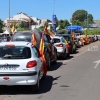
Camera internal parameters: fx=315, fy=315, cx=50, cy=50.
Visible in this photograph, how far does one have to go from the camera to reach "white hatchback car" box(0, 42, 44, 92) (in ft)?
28.7

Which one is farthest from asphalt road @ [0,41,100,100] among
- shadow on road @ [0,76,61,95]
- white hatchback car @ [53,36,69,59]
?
white hatchback car @ [53,36,69,59]

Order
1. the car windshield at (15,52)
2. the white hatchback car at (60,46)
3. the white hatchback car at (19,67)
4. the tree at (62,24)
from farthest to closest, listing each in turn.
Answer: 1. the tree at (62,24)
2. the white hatchback car at (60,46)
3. the car windshield at (15,52)
4. the white hatchback car at (19,67)

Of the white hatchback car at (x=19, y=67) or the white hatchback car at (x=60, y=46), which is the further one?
the white hatchback car at (x=60, y=46)

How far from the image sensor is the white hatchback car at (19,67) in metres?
8.74

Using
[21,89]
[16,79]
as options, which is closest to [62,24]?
[21,89]

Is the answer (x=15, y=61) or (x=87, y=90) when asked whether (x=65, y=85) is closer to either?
(x=87, y=90)

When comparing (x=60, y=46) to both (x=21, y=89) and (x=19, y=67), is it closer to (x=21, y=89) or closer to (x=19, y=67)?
(x=21, y=89)

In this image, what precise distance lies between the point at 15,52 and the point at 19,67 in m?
0.63

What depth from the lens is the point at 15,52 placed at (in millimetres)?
9289

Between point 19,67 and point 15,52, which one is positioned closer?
point 19,67

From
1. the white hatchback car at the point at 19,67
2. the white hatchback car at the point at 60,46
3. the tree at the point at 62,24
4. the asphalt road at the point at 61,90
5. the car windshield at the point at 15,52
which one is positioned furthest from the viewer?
the tree at the point at 62,24

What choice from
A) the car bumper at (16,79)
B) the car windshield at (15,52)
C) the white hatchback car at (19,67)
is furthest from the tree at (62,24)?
the car bumper at (16,79)

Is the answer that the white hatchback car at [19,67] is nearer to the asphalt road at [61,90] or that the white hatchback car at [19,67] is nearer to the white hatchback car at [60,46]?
the asphalt road at [61,90]

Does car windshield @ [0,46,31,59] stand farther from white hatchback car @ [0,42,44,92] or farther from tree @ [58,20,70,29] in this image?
tree @ [58,20,70,29]
